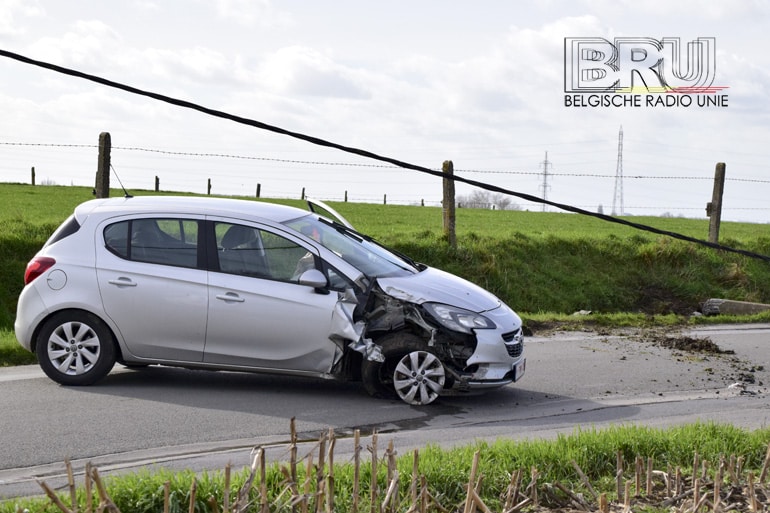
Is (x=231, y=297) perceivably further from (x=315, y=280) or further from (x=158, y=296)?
(x=315, y=280)

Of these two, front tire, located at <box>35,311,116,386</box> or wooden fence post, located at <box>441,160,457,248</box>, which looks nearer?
front tire, located at <box>35,311,116,386</box>

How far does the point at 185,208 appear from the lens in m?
9.59

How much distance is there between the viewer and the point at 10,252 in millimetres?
16172

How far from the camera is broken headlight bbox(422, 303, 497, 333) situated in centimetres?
888

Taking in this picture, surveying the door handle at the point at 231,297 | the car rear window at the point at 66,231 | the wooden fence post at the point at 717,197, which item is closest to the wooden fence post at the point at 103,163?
the car rear window at the point at 66,231

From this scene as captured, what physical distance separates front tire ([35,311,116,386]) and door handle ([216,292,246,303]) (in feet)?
3.57

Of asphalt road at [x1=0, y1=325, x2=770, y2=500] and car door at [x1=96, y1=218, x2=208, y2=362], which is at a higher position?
car door at [x1=96, y1=218, x2=208, y2=362]

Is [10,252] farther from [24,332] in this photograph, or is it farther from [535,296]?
[535,296]

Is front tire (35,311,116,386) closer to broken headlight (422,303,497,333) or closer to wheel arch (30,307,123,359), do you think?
wheel arch (30,307,123,359)

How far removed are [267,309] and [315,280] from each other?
49 centimetres

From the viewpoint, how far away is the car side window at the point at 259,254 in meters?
9.22

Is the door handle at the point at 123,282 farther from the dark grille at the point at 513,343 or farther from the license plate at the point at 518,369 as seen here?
the license plate at the point at 518,369

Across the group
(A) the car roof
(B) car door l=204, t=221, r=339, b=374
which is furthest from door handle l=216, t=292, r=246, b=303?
(A) the car roof

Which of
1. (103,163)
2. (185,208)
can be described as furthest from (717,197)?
(185,208)
